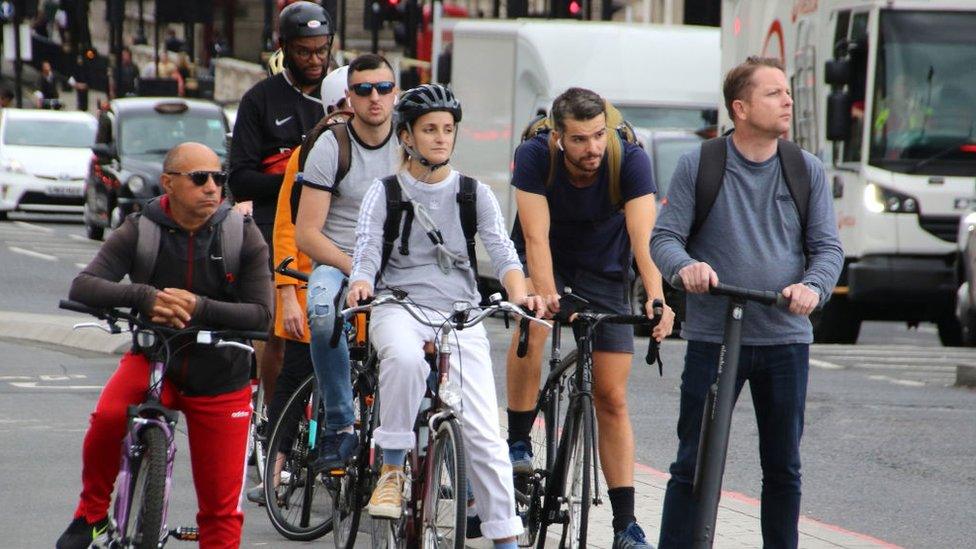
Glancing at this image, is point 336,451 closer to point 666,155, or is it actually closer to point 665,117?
point 666,155

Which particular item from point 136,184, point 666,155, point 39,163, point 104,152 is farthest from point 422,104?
point 39,163

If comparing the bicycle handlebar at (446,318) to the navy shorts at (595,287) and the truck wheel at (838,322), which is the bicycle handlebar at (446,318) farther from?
the truck wheel at (838,322)

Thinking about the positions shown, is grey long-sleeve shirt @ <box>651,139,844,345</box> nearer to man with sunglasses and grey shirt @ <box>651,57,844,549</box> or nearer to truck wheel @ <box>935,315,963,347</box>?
man with sunglasses and grey shirt @ <box>651,57,844,549</box>

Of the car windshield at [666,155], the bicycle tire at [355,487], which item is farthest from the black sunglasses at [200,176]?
the car windshield at [666,155]

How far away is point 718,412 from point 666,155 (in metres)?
11.2

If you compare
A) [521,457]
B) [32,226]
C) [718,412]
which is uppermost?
[718,412]

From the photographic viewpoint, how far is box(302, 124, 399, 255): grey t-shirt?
7.29 m

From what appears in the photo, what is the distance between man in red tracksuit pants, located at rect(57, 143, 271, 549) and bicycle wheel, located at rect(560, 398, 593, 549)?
3.56 ft

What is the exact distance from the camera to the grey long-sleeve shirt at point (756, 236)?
5992 millimetres

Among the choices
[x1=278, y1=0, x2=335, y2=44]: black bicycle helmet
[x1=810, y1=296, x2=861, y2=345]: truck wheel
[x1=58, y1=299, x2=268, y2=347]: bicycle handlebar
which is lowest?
[x1=810, y1=296, x2=861, y2=345]: truck wheel

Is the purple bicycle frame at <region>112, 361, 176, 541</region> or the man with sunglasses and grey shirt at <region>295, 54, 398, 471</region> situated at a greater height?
the man with sunglasses and grey shirt at <region>295, 54, 398, 471</region>

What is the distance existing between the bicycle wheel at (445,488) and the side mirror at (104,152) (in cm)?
1799

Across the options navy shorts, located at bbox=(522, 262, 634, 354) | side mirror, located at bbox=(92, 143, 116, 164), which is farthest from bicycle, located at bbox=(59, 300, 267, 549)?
side mirror, located at bbox=(92, 143, 116, 164)

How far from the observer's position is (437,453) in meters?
6.07
